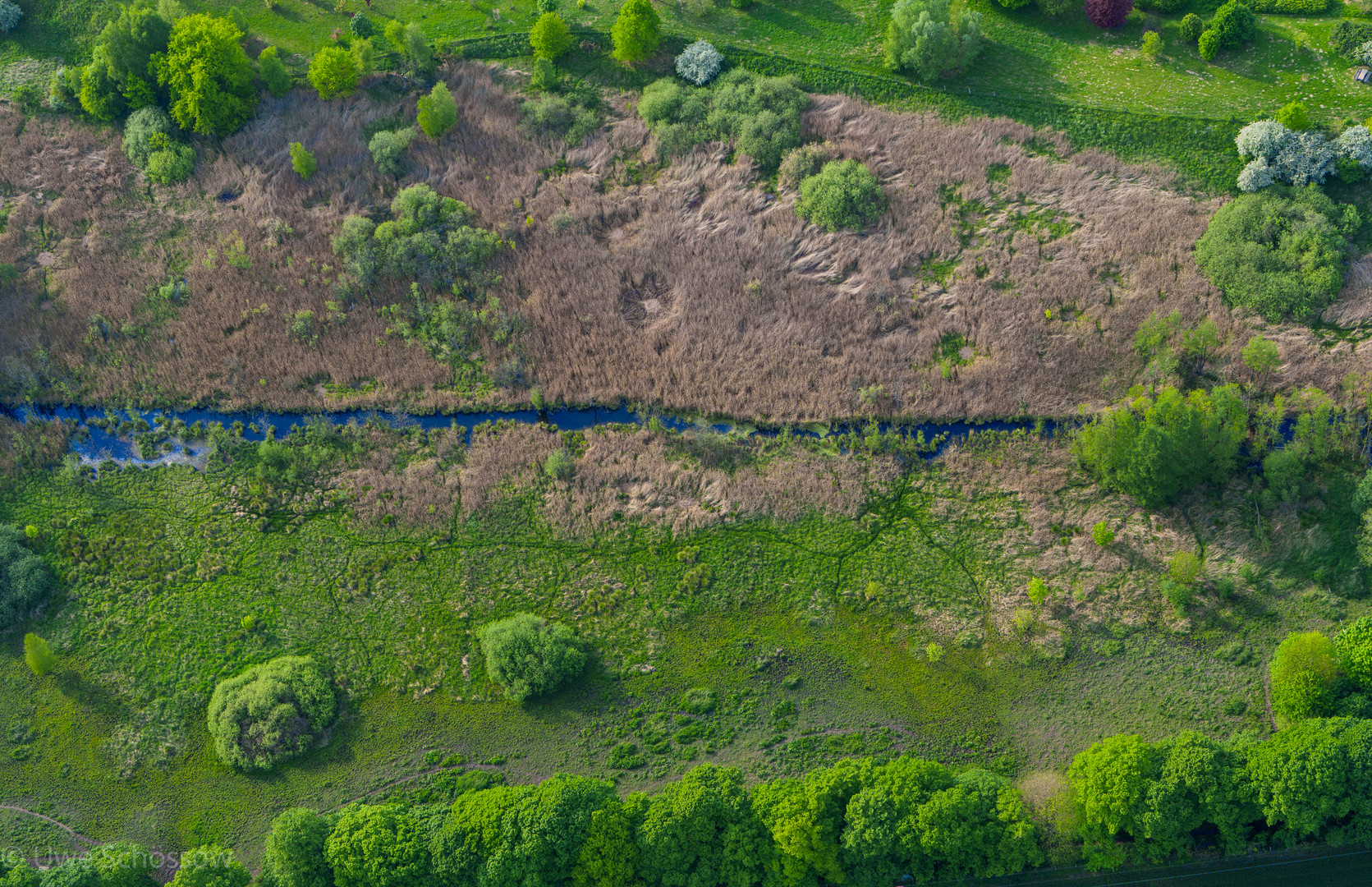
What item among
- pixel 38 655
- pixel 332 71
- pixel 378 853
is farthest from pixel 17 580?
pixel 332 71

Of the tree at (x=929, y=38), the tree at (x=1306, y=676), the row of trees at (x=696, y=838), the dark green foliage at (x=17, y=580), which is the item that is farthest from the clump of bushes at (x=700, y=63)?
the dark green foliage at (x=17, y=580)

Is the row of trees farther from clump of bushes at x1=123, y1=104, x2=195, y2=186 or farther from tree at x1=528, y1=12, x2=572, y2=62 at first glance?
tree at x1=528, y1=12, x2=572, y2=62

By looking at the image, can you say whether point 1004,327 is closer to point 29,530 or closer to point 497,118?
point 497,118

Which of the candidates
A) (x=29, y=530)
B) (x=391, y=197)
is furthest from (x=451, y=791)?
(x=391, y=197)

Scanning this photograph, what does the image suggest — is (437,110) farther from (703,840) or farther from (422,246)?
(703,840)

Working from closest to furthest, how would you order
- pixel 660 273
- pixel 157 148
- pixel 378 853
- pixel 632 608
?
1. pixel 378 853
2. pixel 632 608
3. pixel 660 273
4. pixel 157 148

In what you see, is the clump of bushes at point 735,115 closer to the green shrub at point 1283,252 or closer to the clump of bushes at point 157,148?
the green shrub at point 1283,252
